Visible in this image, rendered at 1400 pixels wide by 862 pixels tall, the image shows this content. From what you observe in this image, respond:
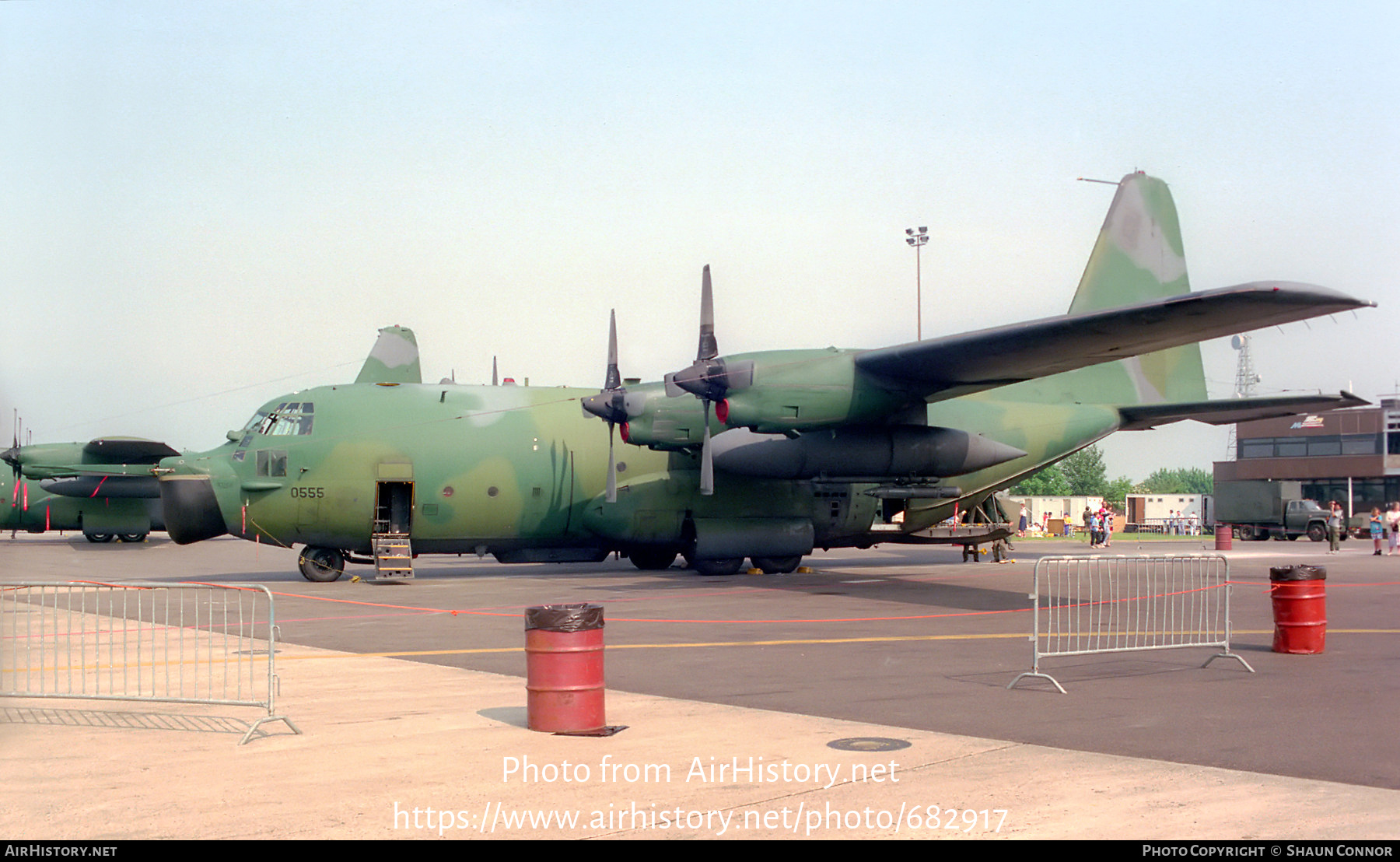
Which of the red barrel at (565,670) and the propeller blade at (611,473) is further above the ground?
the propeller blade at (611,473)

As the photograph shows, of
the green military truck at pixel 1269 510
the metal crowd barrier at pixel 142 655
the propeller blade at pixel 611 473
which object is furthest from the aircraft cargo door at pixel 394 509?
the green military truck at pixel 1269 510

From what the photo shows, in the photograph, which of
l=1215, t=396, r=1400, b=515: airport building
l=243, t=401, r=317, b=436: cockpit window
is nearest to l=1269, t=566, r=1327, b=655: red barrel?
l=243, t=401, r=317, b=436: cockpit window

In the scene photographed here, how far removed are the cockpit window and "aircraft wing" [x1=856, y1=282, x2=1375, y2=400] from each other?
1137 centimetres

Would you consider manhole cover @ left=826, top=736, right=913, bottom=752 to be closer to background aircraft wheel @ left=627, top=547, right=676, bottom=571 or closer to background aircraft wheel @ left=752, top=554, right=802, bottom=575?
background aircraft wheel @ left=752, top=554, right=802, bottom=575

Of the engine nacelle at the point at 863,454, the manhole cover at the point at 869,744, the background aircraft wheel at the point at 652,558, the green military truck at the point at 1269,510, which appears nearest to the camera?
the manhole cover at the point at 869,744

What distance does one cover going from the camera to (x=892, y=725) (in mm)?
9211

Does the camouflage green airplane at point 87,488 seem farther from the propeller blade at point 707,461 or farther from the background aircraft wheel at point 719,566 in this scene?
the propeller blade at point 707,461

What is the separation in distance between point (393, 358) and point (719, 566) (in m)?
14.6

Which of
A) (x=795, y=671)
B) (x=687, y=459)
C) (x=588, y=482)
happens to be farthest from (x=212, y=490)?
(x=795, y=671)

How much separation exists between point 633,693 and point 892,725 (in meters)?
2.60

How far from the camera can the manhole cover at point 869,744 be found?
8234 mm

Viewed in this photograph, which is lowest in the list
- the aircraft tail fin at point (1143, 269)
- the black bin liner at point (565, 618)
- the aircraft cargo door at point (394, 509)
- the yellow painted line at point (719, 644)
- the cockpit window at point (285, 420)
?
the yellow painted line at point (719, 644)

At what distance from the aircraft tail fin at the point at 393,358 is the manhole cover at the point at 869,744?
2962 cm

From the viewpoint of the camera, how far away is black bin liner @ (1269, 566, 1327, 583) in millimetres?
→ 13453
